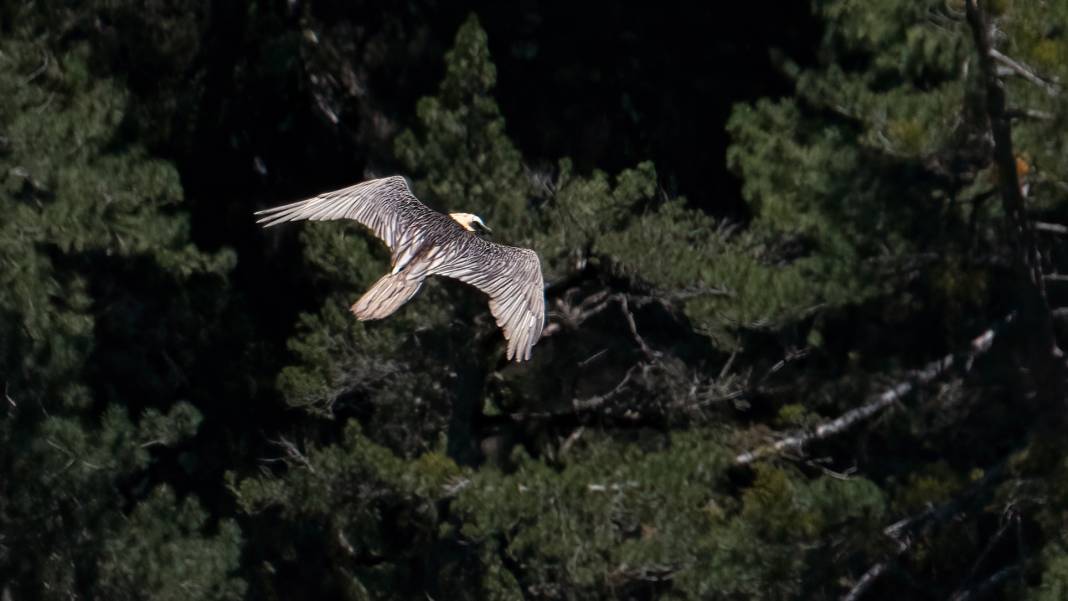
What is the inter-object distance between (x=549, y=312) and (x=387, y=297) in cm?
292

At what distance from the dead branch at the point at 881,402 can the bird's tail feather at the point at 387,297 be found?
3256 mm

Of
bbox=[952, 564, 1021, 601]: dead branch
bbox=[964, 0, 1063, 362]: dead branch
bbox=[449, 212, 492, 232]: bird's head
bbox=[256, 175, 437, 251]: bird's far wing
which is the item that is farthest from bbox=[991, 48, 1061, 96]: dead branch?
bbox=[952, 564, 1021, 601]: dead branch

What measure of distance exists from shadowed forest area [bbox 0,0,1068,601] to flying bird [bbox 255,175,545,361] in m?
1.44

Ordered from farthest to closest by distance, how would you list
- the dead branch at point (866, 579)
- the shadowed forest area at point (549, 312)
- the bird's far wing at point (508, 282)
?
the dead branch at point (866, 579), the shadowed forest area at point (549, 312), the bird's far wing at point (508, 282)

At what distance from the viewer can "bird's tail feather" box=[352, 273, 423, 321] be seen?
9219mm

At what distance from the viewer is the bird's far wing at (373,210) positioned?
10.0 meters

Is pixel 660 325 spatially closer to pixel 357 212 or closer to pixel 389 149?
pixel 389 149

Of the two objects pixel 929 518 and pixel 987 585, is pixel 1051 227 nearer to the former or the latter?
pixel 929 518

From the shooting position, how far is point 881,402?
1277 cm

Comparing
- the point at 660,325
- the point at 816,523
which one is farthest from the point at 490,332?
the point at 816,523

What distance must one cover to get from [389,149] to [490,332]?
3.68 feet

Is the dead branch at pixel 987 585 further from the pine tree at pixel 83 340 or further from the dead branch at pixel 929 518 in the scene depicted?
the pine tree at pixel 83 340

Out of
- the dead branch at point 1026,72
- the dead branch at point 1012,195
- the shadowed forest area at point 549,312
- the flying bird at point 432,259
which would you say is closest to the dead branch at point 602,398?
the shadowed forest area at point 549,312

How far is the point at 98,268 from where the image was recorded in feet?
43.1
